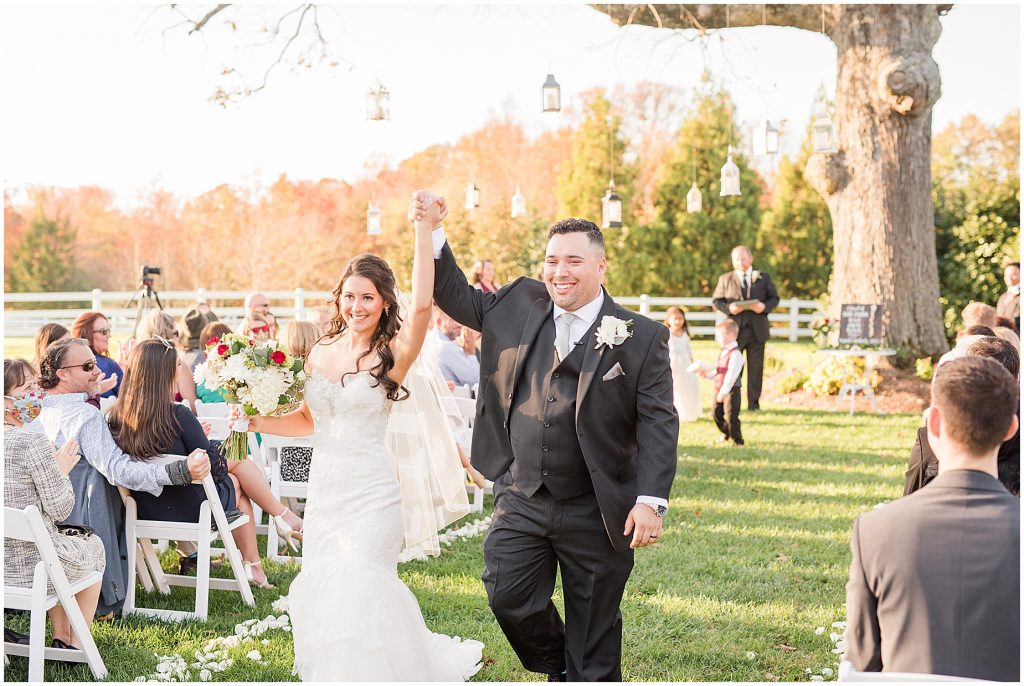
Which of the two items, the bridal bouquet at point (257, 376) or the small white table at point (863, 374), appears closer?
the bridal bouquet at point (257, 376)

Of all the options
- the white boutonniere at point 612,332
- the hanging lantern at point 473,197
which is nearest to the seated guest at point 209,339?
the white boutonniere at point 612,332

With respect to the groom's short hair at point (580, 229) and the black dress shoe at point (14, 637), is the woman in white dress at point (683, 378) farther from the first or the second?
the black dress shoe at point (14, 637)

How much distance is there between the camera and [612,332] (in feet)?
12.1

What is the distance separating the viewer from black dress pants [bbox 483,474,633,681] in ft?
12.3

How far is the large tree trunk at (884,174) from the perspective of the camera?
13.2 metres

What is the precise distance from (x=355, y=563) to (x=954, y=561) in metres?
2.40

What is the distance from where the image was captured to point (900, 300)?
13625mm

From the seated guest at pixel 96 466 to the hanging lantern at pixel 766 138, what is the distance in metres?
8.88

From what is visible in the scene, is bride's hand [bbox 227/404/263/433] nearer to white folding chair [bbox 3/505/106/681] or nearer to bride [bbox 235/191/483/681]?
bride [bbox 235/191/483/681]

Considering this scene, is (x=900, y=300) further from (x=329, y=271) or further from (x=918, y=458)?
(x=329, y=271)

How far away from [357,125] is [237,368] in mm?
24442

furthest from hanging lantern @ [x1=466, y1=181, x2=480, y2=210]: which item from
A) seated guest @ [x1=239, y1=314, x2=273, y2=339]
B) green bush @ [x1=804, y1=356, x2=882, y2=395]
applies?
green bush @ [x1=804, y1=356, x2=882, y2=395]

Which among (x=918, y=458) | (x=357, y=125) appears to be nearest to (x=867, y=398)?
(x=918, y=458)

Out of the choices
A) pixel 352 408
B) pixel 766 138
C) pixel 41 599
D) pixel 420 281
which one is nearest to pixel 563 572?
pixel 352 408
